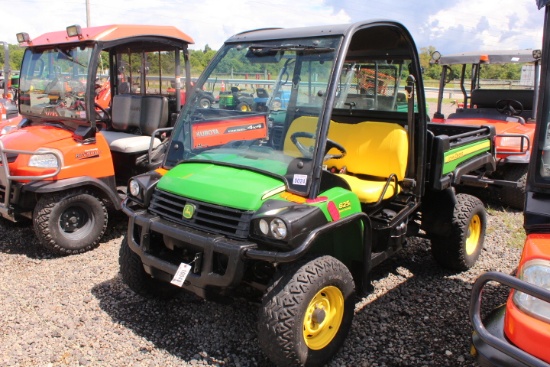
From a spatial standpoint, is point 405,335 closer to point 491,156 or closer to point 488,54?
point 491,156

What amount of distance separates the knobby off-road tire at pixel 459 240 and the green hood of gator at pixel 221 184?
1907mm

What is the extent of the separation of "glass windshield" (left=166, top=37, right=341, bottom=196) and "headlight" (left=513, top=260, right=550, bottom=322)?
1251 millimetres

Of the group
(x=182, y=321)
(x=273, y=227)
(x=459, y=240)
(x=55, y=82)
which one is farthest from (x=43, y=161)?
(x=459, y=240)

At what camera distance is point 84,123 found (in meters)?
4.75

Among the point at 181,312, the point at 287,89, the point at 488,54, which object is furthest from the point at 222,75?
the point at 488,54

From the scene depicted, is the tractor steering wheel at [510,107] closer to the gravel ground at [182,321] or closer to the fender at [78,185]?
the gravel ground at [182,321]

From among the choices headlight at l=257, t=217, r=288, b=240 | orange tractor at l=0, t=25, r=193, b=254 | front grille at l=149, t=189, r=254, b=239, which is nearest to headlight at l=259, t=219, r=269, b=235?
headlight at l=257, t=217, r=288, b=240

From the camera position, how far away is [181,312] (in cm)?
350

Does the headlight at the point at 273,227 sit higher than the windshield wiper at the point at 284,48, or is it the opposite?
the windshield wiper at the point at 284,48

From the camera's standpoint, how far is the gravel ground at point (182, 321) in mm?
2988

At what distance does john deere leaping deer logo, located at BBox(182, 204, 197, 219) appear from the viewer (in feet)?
9.43

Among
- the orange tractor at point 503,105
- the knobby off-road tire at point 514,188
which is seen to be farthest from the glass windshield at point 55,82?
the knobby off-road tire at point 514,188

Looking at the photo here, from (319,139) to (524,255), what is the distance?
1266 millimetres

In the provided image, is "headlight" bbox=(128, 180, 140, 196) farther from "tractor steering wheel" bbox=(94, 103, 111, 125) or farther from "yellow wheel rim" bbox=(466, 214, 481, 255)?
"yellow wheel rim" bbox=(466, 214, 481, 255)
